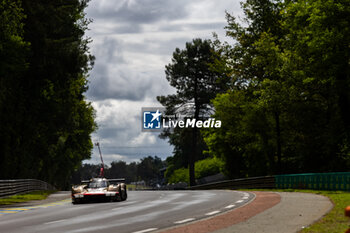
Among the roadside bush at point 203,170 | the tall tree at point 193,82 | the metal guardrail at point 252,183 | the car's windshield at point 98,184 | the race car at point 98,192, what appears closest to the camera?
the race car at point 98,192

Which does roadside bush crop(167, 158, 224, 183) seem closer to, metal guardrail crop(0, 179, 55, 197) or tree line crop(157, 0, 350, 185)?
tree line crop(157, 0, 350, 185)

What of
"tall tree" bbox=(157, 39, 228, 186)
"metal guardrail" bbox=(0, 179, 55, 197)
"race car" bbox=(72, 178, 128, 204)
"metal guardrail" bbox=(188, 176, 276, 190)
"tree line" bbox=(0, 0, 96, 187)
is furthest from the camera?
"tall tree" bbox=(157, 39, 228, 186)

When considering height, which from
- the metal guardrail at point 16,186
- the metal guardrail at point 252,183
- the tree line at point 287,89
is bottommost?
the metal guardrail at point 252,183

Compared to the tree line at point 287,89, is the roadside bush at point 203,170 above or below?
below

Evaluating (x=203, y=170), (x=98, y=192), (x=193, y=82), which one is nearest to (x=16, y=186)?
(x=98, y=192)

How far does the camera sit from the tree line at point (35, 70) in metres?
31.7

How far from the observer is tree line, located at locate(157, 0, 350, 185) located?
32094 mm

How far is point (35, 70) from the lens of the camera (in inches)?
1464

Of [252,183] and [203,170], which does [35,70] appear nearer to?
[252,183]

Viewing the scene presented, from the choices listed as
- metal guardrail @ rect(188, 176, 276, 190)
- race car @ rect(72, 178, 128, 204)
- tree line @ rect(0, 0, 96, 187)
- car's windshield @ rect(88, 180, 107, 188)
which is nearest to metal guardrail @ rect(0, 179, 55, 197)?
tree line @ rect(0, 0, 96, 187)

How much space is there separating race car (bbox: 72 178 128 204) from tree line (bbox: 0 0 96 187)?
33.4ft

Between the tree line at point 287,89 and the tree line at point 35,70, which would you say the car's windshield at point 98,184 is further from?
the tree line at point 287,89

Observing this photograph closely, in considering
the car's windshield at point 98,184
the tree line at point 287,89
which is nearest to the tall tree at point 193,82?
the tree line at point 287,89

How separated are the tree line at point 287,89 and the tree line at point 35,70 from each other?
1225cm
